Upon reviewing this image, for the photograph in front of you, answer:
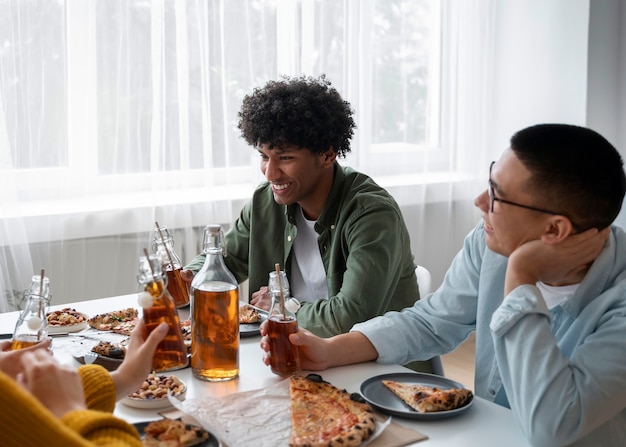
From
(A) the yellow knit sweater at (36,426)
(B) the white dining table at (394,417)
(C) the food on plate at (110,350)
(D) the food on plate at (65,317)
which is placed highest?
(A) the yellow knit sweater at (36,426)

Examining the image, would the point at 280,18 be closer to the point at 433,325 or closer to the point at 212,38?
the point at 212,38

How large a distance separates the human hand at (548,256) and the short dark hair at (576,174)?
3 cm

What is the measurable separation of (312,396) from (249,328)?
48 cm

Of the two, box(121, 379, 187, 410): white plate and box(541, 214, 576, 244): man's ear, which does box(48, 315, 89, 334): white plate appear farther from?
box(541, 214, 576, 244): man's ear

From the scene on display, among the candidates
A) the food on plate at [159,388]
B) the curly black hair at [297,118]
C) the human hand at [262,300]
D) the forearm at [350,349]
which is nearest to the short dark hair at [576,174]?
the forearm at [350,349]

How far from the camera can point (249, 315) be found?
1904 millimetres

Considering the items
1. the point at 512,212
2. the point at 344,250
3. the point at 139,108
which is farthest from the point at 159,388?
the point at 139,108

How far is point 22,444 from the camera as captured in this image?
3.25 feet

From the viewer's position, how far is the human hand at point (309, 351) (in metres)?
1.54

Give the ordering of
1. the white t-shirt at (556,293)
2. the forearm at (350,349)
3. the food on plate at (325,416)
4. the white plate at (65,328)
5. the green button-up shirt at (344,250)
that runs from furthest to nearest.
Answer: the green button-up shirt at (344,250) → the white plate at (65,328) → the forearm at (350,349) → the white t-shirt at (556,293) → the food on plate at (325,416)

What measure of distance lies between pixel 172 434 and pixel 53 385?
0.65 feet

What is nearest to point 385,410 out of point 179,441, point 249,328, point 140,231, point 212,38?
point 179,441

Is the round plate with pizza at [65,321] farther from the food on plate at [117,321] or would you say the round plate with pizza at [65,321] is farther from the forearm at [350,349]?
the forearm at [350,349]

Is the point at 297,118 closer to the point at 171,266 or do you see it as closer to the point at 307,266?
the point at 307,266
